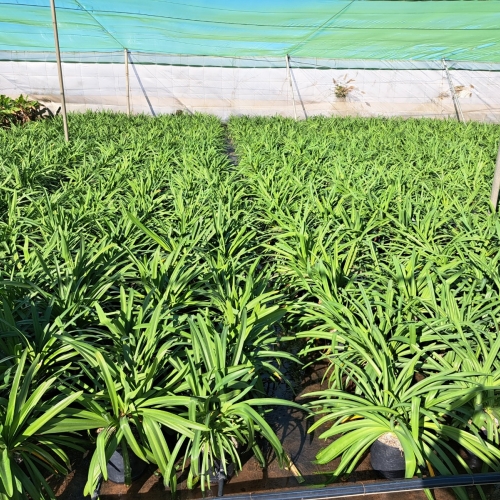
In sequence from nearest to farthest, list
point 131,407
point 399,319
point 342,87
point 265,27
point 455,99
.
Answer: point 131,407, point 399,319, point 265,27, point 342,87, point 455,99

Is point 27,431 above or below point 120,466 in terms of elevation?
above

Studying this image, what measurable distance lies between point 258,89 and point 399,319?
10448 millimetres

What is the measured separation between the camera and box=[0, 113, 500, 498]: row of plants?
1.16m

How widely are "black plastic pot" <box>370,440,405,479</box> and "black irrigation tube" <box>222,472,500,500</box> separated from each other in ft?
0.77

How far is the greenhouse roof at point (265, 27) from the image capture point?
5.88 m

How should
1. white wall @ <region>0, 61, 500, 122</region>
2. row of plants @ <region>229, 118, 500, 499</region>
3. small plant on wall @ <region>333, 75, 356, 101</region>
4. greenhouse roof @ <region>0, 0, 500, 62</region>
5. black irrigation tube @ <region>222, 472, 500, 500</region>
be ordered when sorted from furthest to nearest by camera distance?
small plant on wall @ <region>333, 75, 356, 101</region>
white wall @ <region>0, 61, 500, 122</region>
greenhouse roof @ <region>0, 0, 500, 62</region>
row of plants @ <region>229, 118, 500, 499</region>
black irrigation tube @ <region>222, 472, 500, 500</region>

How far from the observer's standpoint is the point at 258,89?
435 inches

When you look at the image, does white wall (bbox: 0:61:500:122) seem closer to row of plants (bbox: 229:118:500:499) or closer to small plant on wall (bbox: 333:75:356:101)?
small plant on wall (bbox: 333:75:356:101)

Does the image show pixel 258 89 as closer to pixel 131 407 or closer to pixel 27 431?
pixel 131 407

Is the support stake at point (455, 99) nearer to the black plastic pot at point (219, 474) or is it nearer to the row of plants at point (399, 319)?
the row of plants at point (399, 319)

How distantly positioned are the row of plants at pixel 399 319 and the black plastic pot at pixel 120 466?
542 mm

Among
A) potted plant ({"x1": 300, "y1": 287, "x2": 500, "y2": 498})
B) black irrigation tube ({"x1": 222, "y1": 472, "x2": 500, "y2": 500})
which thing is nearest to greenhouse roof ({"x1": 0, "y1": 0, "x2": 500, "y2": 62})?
potted plant ({"x1": 300, "y1": 287, "x2": 500, "y2": 498})

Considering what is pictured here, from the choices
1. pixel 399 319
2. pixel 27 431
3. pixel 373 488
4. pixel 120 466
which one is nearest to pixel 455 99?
pixel 399 319

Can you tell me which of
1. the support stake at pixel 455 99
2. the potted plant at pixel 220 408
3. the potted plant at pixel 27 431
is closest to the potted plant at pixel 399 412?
the potted plant at pixel 220 408
